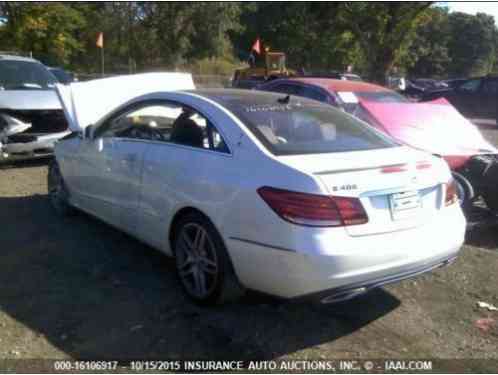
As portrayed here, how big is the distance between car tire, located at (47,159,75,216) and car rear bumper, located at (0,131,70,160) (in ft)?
7.45

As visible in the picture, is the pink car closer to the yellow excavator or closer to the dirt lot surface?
the dirt lot surface

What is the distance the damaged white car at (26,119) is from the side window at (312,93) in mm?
3871

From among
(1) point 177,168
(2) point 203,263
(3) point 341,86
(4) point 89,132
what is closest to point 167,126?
(1) point 177,168

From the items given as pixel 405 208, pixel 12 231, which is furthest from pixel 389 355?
pixel 12 231

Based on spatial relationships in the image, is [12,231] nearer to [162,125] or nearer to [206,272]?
[162,125]

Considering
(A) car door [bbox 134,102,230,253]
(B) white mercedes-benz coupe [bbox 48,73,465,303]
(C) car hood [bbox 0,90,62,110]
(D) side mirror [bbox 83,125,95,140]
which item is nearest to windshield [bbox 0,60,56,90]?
(C) car hood [bbox 0,90,62,110]

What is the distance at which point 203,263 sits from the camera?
149 inches

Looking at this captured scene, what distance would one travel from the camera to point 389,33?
2972 cm

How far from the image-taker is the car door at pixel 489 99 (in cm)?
1806

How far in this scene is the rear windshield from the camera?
3.63 metres

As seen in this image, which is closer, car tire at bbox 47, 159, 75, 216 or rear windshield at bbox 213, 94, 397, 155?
rear windshield at bbox 213, 94, 397, 155

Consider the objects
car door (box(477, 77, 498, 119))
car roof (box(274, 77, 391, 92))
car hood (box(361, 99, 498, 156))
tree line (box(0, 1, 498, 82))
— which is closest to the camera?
car hood (box(361, 99, 498, 156))

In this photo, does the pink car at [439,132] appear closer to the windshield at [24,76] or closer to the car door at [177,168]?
the car door at [177,168]

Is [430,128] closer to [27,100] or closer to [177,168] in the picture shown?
[177,168]
